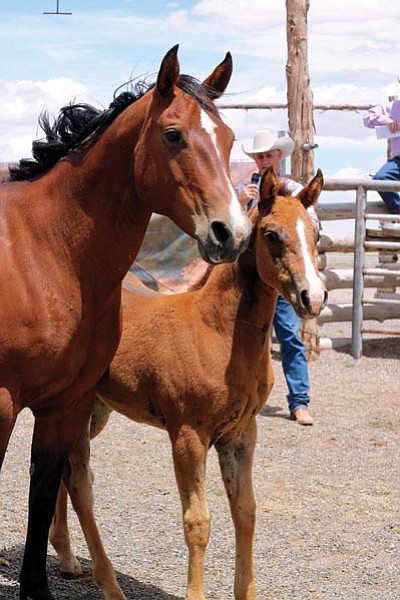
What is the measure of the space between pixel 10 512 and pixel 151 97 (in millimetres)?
2993

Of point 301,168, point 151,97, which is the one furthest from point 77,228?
point 301,168

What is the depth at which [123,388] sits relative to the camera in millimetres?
4414

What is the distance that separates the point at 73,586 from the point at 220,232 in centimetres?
218

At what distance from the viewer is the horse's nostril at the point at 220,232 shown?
10.3 feet

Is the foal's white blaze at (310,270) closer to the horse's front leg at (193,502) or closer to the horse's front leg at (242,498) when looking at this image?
the horse's front leg at (242,498)

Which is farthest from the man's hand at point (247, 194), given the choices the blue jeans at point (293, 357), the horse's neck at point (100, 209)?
the horse's neck at point (100, 209)

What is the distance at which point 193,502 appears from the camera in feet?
13.0

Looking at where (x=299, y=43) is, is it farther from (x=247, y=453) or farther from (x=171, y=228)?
(x=247, y=453)

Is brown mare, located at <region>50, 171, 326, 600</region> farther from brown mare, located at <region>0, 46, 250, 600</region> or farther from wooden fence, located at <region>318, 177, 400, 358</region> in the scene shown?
wooden fence, located at <region>318, 177, 400, 358</region>

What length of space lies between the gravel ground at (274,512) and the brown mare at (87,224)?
0.97m

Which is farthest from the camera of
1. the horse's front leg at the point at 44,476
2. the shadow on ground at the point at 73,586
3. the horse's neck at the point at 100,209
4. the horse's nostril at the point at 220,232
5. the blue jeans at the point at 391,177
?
the blue jeans at the point at 391,177

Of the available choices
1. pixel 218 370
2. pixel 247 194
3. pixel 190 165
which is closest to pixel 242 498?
pixel 218 370

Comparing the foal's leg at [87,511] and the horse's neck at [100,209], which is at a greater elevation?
the horse's neck at [100,209]

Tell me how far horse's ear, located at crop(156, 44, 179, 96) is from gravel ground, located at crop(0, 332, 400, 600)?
7.58 feet
